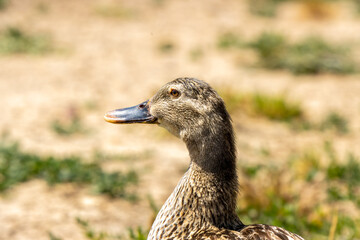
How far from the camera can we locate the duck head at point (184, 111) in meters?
2.71

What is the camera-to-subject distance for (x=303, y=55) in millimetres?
9375

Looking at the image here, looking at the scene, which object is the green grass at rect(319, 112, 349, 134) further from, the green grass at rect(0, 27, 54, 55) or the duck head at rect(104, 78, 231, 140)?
the green grass at rect(0, 27, 54, 55)

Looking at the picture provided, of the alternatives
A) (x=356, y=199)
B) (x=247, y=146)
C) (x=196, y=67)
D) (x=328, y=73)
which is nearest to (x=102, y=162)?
(x=247, y=146)

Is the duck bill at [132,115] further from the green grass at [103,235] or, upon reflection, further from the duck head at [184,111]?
the green grass at [103,235]

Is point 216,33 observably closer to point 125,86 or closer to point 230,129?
point 125,86

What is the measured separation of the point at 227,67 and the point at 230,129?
6589 mm

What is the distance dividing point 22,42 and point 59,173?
5.52 metres

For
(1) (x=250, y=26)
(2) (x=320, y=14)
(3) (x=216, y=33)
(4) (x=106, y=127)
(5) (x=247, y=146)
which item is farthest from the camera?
(2) (x=320, y=14)

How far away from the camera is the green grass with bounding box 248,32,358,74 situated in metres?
9.01

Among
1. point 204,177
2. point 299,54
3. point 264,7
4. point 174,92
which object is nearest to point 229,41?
point 299,54

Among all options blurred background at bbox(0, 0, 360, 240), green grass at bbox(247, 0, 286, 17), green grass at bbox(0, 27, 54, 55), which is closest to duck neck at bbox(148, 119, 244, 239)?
blurred background at bbox(0, 0, 360, 240)

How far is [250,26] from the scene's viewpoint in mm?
12367

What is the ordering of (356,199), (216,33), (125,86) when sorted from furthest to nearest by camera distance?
(216,33), (125,86), (356,199)

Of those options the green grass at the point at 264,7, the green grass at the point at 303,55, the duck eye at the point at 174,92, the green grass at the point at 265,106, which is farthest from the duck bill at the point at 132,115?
the green grass at the point at 264,7
